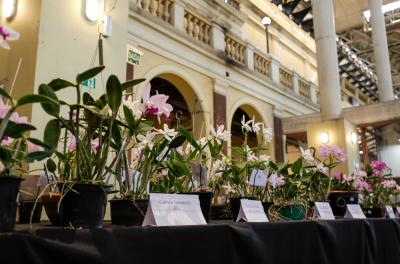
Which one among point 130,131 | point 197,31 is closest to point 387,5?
point 197,31

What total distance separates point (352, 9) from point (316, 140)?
6478mm

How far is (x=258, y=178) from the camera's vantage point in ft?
5.27

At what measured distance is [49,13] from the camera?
2.65m

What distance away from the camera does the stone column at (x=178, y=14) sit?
17.8 ft

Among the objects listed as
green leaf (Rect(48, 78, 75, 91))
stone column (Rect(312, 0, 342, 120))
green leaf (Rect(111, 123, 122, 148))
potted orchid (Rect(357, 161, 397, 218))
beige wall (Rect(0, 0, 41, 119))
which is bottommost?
potted orchid (Rect(357, 161, 397, 218))

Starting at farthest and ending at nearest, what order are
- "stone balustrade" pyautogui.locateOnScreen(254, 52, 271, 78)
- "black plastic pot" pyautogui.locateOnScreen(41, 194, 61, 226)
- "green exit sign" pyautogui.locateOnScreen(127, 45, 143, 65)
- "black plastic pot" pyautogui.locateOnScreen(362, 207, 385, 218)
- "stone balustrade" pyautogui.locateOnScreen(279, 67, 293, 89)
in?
"stone balustrade" pyautogui.locateOnScreen(279, 67, 293, 89) < "stone balustrade" pyautogui.locateOnScreen(254, 52, 271, 78) < "green exit sign" pyautogui.locateOnScreen(127, 45, 143, 65) < "black plastic pot" pyautogui.locateOnScreen(362, 207, 385, 218) < "black plastic pot" pyautogui.locateOnScreen(41, 194, 61, 226)

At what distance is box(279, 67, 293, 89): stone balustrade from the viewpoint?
827 cm

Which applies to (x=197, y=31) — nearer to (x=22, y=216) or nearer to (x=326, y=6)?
(x=326, y=6)

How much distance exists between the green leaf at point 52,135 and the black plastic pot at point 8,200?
0.39 ft

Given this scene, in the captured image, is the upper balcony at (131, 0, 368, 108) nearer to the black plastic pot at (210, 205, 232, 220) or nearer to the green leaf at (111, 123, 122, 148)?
the black plastic pot at (210, 205, 232, 220)

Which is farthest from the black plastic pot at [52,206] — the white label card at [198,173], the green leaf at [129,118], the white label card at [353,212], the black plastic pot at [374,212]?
the black plastic pot at [374,212]

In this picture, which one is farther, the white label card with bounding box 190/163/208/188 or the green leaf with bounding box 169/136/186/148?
the white label card with bounding box 190/163/208/188

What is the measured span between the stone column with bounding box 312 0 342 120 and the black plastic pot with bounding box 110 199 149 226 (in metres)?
5.97

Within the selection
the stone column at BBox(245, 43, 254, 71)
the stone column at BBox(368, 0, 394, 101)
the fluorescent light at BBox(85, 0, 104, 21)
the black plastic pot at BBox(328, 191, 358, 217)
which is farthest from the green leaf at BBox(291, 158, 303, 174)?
the stone column at BBox(368, 0, 394, 101)
